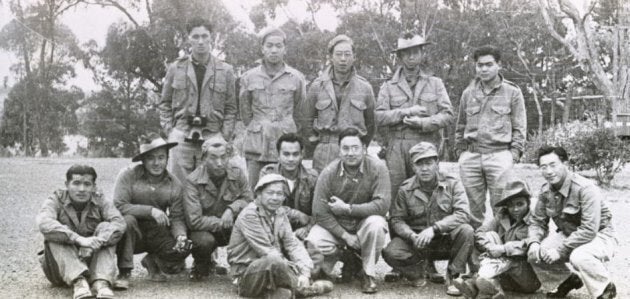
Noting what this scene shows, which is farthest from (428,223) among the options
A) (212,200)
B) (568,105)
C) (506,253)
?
(568,105)

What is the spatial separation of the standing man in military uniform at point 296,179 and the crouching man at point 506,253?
4.78 ft

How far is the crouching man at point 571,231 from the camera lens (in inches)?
185

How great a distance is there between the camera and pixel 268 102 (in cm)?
636

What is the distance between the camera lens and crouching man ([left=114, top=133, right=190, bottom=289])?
17.8 ft

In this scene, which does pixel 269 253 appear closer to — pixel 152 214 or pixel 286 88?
pixel 152 214

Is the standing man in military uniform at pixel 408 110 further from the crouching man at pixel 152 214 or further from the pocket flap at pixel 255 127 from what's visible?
the crouching man at pixel 152 214

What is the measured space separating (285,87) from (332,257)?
187 cm

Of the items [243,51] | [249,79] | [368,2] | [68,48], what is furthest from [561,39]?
[249,79]

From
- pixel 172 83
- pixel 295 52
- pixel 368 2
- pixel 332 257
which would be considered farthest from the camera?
pixel 368 2

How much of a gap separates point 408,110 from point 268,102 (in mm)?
1378

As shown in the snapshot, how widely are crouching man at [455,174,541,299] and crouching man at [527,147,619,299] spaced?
0.12 m

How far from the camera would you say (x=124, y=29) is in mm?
15938

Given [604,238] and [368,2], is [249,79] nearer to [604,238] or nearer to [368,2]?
[604,238]

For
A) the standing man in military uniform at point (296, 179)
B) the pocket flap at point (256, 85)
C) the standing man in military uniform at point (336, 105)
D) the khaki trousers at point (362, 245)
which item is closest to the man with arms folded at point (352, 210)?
the khaki trousers at point (362, 245)
